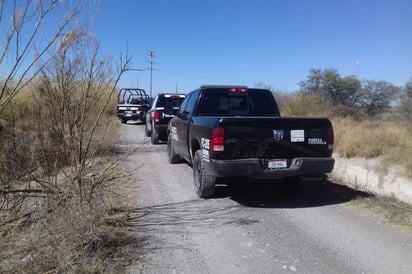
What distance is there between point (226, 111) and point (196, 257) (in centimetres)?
431

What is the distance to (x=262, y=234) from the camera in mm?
5328

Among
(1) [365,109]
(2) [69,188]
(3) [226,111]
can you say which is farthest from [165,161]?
(1) [365,109]

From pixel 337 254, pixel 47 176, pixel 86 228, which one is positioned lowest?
pixel 337 254

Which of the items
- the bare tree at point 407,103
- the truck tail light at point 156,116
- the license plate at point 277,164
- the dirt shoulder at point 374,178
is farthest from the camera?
the bare tree at point 407,103

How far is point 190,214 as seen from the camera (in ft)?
20.4

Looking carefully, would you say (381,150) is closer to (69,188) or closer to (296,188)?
(296,188)

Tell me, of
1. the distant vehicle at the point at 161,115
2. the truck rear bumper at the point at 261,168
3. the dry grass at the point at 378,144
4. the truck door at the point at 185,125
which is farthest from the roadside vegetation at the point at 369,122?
the distant vehicle at the point at 161,115

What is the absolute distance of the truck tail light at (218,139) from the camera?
6.34 metres

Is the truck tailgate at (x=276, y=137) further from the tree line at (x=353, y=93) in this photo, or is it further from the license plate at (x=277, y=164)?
the tree line at (x=353, y=93)

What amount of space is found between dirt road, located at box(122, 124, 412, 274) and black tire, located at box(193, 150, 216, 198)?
13cm

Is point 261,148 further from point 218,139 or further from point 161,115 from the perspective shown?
point 161,115

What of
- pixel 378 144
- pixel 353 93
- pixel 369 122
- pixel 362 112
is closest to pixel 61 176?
pixel 378 144

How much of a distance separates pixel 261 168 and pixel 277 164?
0.28 m

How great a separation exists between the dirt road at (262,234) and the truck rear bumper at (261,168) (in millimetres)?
547
